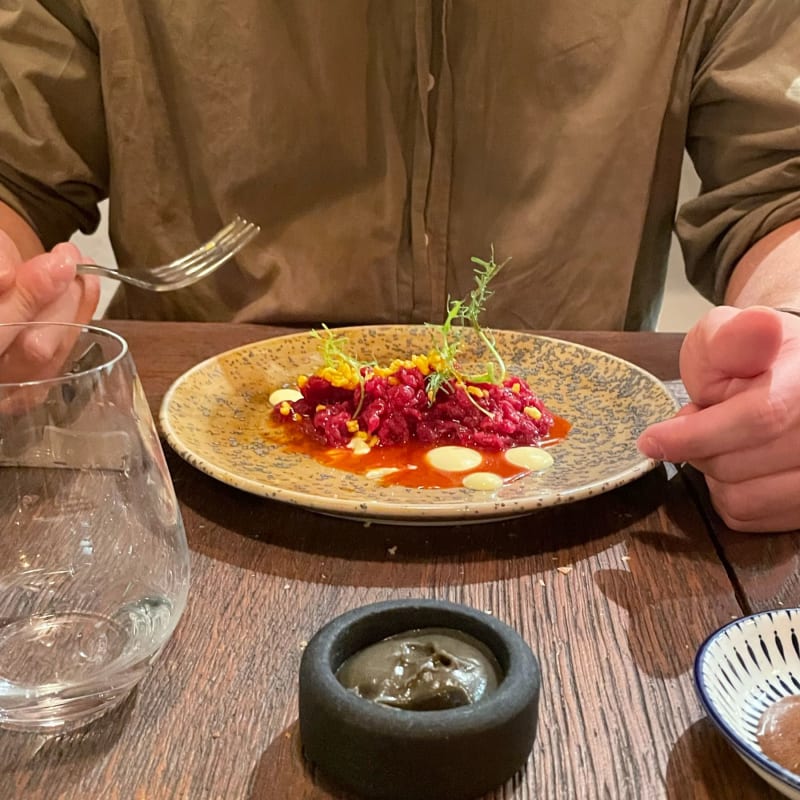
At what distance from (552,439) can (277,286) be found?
615mm

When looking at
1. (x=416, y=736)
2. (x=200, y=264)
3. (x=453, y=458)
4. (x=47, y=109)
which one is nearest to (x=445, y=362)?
(x=453, y=458)

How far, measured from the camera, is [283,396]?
1020 mm

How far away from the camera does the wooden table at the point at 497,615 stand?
482 mm

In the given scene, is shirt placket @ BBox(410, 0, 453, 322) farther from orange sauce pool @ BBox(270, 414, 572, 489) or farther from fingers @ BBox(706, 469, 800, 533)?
fingers @ BBox(706, 469, 800, 533)

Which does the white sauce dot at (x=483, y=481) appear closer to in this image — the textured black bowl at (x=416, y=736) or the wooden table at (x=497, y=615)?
the wooden table at (x=497, y=615)

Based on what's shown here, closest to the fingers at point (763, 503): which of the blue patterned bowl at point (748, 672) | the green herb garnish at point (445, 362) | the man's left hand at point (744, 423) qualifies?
the man's left hand at point (744, 423)

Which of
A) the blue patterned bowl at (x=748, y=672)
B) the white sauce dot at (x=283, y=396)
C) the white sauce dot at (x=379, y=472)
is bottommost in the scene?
the white sauce dot at (x=283, y=396)

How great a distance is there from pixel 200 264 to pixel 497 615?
2.59 ft

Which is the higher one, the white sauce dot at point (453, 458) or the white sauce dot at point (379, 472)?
the white sauce dot at point (379, 472)

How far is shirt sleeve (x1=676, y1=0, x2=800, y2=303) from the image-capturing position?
118cm

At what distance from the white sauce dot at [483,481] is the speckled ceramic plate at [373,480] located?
1 centimetres

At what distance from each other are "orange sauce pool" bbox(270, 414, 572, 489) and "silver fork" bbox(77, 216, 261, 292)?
1.11ft

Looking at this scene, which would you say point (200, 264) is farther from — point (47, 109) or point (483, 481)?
point (483, 481)

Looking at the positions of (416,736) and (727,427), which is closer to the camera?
(416,736)
